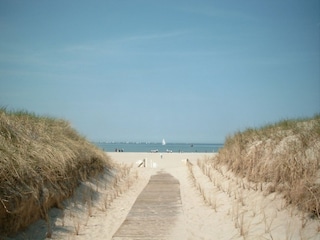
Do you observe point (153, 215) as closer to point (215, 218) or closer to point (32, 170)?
point (215, 218)

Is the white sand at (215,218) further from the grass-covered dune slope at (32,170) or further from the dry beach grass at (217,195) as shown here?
the grass-covered dune slope at (32,170)

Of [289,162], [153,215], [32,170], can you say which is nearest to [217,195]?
[153,215]

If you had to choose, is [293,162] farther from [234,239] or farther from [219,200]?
[219,200]

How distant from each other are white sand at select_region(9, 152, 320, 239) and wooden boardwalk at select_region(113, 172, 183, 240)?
0.25 meters

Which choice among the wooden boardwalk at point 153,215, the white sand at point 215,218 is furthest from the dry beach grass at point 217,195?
the wooden boardwalk at point 153,215

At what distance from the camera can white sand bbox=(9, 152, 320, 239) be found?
6.71 metres

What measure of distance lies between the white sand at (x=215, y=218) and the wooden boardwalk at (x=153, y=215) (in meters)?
0.25

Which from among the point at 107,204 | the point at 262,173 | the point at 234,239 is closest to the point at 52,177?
the point at 107,204

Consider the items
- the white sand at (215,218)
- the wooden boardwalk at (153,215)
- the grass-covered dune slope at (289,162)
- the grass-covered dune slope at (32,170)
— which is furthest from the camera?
the wooden boardwalk at (153,215)

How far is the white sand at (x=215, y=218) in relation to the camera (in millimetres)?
6707

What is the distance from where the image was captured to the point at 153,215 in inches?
362

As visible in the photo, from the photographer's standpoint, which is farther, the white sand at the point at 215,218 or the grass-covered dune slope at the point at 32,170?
the white sand at the point at 215,218

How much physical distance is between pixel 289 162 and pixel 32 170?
254 inches

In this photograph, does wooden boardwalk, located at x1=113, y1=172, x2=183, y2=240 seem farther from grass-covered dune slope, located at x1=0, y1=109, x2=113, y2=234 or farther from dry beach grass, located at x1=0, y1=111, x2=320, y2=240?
grass-covered dune slope, located at x1=0, y1=109, x2=113, y2=234
